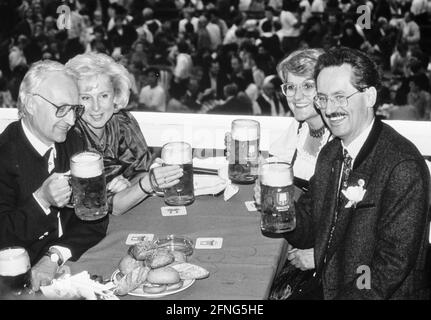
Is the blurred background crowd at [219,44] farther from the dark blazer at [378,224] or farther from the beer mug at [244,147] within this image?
the dark blazer at [378,224]

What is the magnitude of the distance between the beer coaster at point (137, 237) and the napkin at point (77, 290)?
35cm

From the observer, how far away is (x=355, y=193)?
197cm

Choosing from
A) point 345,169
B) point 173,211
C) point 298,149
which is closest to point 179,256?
point 173,211

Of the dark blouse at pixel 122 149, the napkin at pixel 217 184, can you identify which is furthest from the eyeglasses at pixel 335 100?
the dark blouse at pixel 122 149

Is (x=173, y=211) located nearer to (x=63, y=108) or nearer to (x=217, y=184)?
(x=217, y=184)

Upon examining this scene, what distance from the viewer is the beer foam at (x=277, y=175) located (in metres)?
1.83

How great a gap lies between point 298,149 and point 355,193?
80 centimetres

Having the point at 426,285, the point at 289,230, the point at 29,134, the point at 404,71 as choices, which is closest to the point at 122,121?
the point at 29,134

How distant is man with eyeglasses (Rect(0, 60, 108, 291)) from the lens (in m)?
1.99

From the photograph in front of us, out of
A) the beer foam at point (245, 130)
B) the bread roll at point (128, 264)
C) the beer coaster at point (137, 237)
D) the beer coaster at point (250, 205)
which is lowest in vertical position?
the beer coaster at point (250, 205)

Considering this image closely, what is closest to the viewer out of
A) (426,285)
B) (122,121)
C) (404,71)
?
(426,285)
